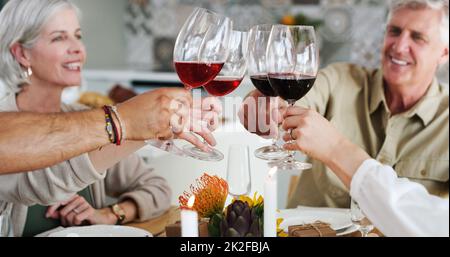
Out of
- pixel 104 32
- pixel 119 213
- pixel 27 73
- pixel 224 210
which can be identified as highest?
pixel 104 32

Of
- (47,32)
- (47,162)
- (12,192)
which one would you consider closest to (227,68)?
(47,162)

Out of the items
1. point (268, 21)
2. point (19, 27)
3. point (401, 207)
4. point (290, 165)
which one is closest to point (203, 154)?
point (290, 165)

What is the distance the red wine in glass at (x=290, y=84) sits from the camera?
1098 mm

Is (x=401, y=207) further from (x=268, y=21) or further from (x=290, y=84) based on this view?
(x=268, y=21)

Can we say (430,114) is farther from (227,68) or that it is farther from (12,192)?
(12,192)

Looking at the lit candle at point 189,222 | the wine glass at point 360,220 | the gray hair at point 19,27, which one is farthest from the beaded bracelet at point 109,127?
the gray hair at point 19,27

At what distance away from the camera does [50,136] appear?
3.29 ft

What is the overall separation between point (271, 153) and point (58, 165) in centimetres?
49

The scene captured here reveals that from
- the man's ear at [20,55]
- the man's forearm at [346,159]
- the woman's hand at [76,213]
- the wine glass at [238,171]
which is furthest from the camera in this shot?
the man's ear at [20,55]

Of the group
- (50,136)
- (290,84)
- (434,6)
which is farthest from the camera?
(434,6)

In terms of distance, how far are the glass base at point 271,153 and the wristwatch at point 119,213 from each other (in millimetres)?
456

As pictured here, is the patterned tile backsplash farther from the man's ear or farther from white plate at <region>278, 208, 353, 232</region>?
white plate at <region>278, 208, 353, 232</region>

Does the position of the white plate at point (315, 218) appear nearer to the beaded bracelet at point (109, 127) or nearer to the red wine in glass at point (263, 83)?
the red wine in glass at point (263, 83)

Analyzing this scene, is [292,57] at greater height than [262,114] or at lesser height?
greater
